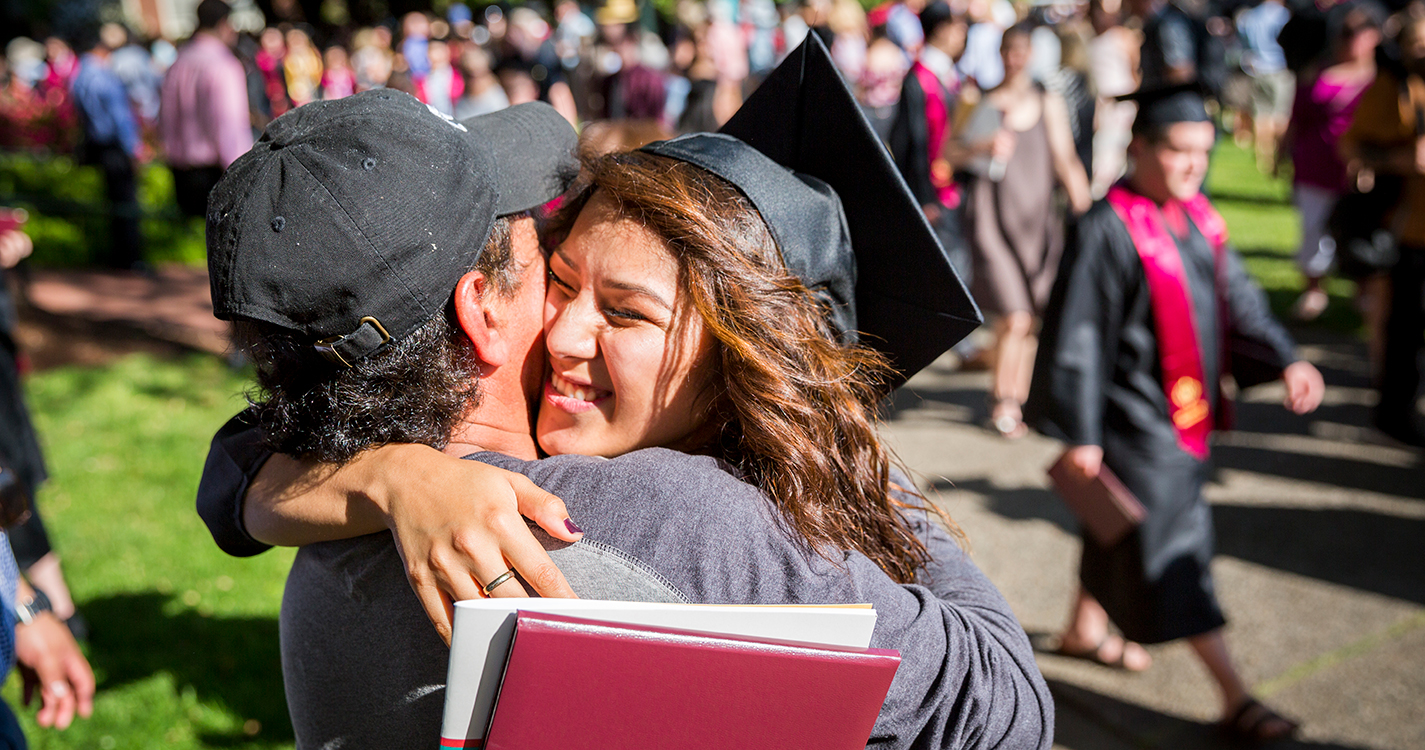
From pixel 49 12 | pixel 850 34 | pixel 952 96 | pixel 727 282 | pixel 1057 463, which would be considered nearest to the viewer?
pixel 727 282

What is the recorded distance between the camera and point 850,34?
11703 millimetres

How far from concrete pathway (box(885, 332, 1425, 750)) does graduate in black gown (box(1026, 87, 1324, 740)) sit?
1.00 ft

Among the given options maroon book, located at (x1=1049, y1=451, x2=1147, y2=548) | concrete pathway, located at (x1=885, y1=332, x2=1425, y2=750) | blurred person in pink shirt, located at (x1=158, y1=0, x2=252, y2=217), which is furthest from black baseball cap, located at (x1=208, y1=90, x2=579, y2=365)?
blurred person in pink shirt, located at (x1=158, y1=0, x2=252, y2=217)

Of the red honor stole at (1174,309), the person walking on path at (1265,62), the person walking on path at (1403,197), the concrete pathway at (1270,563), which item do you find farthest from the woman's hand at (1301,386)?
the person walking on path at (1265,62)

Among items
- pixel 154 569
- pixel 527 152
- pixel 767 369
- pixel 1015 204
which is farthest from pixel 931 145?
pixel 767 369

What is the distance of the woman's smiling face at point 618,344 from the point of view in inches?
50.9

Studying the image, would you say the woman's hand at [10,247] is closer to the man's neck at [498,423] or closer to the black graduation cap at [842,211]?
the man's neck at [498,423]

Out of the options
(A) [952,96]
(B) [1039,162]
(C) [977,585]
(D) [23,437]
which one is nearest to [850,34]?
(A) [952,96]

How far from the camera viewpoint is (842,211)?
1.46 meters

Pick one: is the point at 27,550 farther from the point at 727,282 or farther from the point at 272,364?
the point at 727,282

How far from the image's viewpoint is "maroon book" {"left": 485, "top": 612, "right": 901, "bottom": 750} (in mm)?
965

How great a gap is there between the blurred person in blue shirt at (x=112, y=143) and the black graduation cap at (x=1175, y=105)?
30.2ft

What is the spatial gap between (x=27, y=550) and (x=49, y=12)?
3553 cm

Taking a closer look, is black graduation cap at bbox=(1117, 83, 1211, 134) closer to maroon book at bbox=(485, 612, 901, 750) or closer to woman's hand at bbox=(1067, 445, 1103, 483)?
woman's hand at bbox=(1067, 445, 1103, 483)
